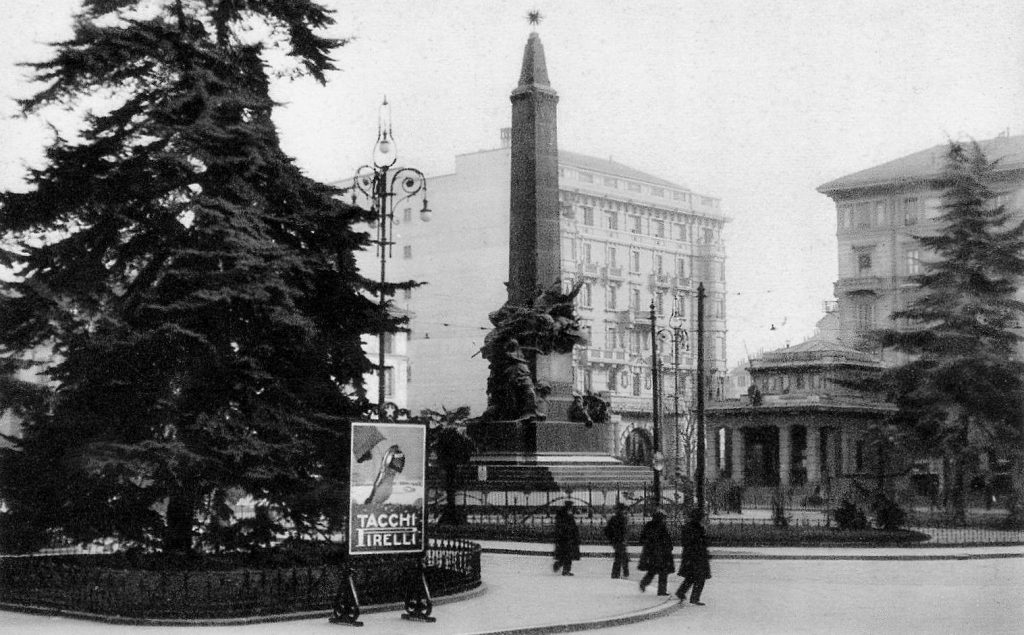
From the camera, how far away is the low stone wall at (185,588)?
53.9 ft

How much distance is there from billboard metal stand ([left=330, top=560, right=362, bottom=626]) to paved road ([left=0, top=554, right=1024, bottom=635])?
214mm

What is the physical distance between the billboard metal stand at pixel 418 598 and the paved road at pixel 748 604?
0.62ft

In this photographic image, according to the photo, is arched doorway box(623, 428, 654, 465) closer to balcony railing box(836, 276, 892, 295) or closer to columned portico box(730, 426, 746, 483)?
columned portico box(730, 426, 746, 483)

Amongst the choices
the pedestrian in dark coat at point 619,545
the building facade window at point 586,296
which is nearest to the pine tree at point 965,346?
the pedestrian in dark coat at point 619,545

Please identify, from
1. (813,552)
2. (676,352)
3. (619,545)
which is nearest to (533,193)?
(813,552)

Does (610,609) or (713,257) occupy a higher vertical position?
(713,257)

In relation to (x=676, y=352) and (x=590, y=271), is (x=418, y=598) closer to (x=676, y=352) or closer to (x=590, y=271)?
(x=676, y=352)

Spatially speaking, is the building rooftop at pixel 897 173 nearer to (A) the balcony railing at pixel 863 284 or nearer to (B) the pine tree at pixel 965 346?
(A) the balcony railing at pixel 863 284

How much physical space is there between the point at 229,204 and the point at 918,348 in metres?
34.0

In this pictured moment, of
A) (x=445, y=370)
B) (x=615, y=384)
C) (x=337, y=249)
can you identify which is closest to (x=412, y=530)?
(x=337, y=249)

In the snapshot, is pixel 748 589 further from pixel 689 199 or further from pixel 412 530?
pixel 689 199

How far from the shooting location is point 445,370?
8088cm

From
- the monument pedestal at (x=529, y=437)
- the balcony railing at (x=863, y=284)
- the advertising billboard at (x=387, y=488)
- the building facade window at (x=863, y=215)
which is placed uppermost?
the building facade window at (x=863, y=215)

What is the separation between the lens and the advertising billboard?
16094 mm
